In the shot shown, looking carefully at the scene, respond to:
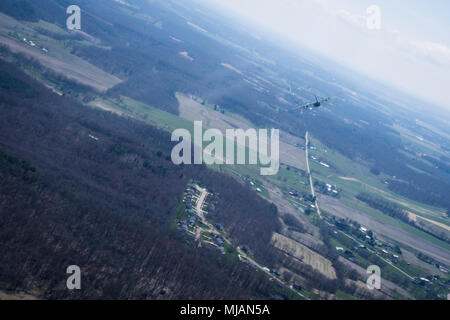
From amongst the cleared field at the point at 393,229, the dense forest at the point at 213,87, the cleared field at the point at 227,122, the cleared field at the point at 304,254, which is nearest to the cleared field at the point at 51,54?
the dense forest at the point at 213,87

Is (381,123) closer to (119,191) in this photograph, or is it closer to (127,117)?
(127,117)

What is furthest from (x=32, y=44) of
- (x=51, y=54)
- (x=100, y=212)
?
(x=100, y=212)

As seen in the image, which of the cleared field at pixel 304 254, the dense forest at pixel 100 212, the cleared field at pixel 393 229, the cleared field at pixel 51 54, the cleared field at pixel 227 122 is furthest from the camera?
the cleared field at pixel 227 122

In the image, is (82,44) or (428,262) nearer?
(428,262)

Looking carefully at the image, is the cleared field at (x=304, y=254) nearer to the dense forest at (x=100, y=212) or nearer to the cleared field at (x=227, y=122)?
the dense forest at (x=100, y=212)

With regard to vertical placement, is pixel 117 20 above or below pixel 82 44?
above

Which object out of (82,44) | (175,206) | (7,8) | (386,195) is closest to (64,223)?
(175,206)
